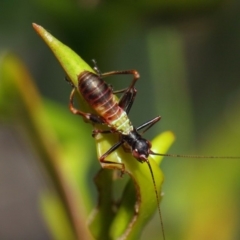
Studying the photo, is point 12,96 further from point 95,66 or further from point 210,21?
point 210,21

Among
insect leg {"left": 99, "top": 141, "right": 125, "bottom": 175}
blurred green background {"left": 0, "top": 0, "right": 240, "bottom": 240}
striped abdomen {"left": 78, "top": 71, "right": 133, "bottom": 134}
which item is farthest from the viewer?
blurred green background {"left": 0, "top": 0, "right": 240, "bottom": 240}

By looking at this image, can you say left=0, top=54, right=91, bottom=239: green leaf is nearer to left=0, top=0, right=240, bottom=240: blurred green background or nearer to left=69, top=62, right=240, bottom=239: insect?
left=69, top=62, right=240, bottom=239: insect

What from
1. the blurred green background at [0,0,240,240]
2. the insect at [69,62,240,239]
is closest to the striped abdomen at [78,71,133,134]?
the insect at [69,62,240,239]

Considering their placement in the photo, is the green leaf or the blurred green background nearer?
the green leaf

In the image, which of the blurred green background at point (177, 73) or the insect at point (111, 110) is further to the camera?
the blurred green background at point (177, 73)

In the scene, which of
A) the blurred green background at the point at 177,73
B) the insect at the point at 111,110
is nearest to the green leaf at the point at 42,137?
the insect at the point at 111,110

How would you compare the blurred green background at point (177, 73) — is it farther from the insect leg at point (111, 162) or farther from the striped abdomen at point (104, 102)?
the insect leg at point (111, 162)
